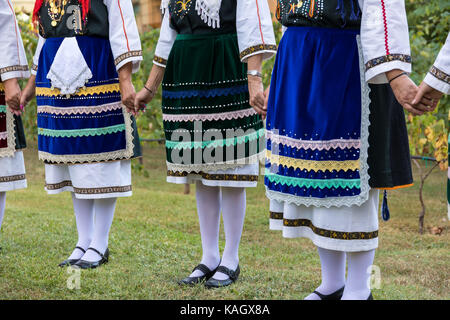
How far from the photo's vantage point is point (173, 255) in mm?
4031

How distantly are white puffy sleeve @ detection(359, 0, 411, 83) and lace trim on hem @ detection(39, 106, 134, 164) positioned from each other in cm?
169

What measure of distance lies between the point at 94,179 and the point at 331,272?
1.55 metres

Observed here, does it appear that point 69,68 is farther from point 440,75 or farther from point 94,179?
point 440,75

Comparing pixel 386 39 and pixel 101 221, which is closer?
pixel 386 39

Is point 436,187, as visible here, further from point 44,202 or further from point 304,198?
point 304,198

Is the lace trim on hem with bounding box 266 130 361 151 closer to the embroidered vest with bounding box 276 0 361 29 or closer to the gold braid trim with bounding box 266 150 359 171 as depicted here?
the gold braid trim with bounding box 266 150 359 171

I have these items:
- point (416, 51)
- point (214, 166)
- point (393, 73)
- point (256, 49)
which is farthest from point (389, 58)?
point (416, 51)

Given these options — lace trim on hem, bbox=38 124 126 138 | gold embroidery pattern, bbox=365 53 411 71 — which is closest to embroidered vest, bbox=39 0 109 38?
lace trim on hem, bbox=38 124 126 138

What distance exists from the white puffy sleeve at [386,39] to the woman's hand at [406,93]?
0.12ft

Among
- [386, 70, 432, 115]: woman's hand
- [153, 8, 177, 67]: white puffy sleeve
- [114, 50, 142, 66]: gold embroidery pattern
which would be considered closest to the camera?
[386, 70, 432, 115]: woman's hand

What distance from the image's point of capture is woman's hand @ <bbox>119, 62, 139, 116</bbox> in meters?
3.44

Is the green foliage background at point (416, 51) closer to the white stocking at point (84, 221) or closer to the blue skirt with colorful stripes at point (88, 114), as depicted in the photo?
the blue skirt with colorful stripes at point (88, 114)

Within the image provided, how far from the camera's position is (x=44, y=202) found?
6.81 metres

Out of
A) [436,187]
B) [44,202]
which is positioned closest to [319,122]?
[44,202]
